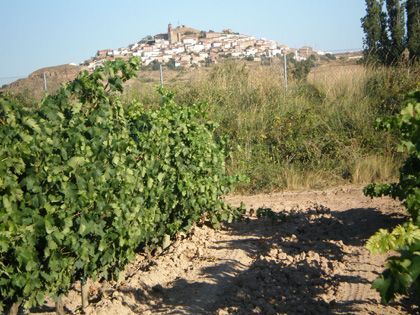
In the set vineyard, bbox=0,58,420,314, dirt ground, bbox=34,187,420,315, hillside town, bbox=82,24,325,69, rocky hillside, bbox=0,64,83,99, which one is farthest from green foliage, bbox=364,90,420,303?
hillside town, bbox=82,24,325,69

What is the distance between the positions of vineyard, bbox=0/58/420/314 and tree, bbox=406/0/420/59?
964 cm

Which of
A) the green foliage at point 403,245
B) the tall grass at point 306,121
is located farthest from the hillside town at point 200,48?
the green foliage at point 403,245

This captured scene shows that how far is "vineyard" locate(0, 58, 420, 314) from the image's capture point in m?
4.32

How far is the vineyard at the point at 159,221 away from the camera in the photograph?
4320mm

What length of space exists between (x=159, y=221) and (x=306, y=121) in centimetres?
634

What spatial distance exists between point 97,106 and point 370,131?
7869mm

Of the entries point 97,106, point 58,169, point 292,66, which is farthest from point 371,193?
point 292,66

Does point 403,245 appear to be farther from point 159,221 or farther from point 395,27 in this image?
point 395,27

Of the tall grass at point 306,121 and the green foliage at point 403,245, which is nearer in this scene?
the green foliage at point 403,245

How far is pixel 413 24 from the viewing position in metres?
17.9

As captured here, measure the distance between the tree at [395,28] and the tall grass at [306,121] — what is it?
11.5ft

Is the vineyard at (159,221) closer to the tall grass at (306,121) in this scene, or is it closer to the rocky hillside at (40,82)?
the tall grass at (306,121)

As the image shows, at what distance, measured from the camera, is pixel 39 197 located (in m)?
4.35

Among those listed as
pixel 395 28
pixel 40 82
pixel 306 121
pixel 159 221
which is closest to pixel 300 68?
pixel 395 28
